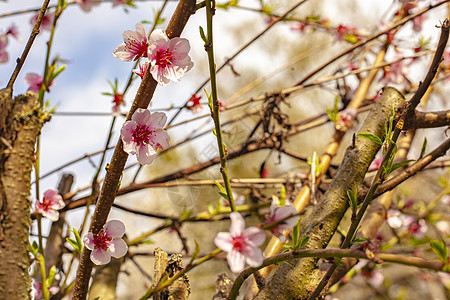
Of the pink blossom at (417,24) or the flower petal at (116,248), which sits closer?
the flower petal at (116,248)

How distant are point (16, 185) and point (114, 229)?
18 centimetres

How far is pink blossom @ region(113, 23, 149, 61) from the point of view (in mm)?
595

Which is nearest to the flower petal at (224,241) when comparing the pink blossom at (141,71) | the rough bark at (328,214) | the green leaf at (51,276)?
the rough bark at (328,214)

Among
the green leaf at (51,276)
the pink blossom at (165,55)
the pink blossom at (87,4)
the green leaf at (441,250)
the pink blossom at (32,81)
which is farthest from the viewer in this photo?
the pink blossom at (87,4)

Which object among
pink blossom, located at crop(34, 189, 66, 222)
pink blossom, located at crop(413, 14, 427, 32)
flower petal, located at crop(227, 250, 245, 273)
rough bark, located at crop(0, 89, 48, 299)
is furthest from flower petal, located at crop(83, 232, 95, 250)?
pink blossom, located at crop(413, 14, 427, 32)

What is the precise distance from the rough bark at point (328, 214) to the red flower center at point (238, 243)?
12 centimetres

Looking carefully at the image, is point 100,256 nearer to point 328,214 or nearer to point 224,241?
point 224,241

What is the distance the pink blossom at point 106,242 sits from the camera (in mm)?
556

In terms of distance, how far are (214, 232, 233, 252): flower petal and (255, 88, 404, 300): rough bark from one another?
13 cm

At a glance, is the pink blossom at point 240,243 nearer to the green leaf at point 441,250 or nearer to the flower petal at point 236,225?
the flower petal at point 236,225

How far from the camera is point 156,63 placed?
0.53 meters

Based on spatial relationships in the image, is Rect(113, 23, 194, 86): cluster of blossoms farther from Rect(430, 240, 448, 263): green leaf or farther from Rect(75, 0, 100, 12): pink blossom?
Rect(75, 0, 100, 12): pink blossom

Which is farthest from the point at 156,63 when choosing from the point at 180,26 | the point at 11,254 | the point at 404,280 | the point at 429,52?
the point at 404,280

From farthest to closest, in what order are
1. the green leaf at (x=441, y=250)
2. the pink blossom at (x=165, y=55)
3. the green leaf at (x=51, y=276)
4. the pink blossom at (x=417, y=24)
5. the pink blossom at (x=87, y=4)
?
the pink blossom at (x=417, y=24)
the pink blossom at (x=87, y=4)
the green leaf at (x=51, y=276)
the pink blossom at (x=165, y=55)
the green leaf at (x=441, y=250)
